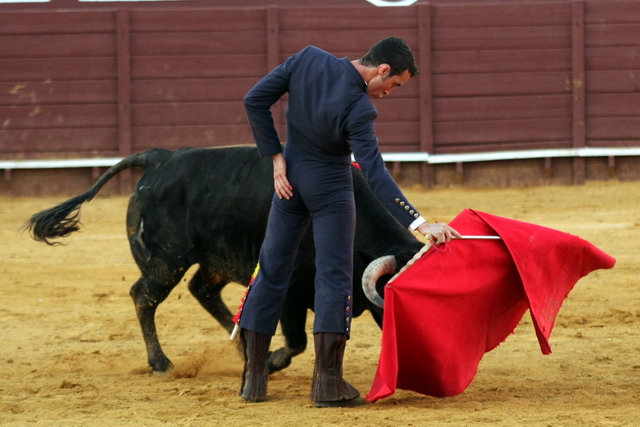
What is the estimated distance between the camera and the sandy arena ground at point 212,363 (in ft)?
9.80

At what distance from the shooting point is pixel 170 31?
396 inches

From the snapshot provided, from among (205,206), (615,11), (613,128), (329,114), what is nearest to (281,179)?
(329,114)

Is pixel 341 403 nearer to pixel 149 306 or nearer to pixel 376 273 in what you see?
pixel 376 273

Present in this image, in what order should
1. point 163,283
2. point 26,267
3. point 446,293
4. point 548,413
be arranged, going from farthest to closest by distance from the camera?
point 26,267 < point 163,283 < point 446,293 < point 548,413

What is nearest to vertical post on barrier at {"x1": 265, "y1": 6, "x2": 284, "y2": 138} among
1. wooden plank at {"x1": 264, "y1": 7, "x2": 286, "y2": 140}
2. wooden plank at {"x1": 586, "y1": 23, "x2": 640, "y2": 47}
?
wooden plank at {"x1": 264, "y1": 7, "x2": 286, "y2": 140}

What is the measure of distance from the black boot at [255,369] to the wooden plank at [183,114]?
22.8 ft

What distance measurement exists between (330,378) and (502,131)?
291 inches

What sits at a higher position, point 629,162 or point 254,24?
point 254,24

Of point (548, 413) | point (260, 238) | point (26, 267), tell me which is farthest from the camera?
point (26, 267)

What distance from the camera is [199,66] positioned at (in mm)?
10102

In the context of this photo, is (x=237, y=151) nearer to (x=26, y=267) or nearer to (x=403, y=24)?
(x=26, y=267)

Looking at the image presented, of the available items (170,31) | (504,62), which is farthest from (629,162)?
(170,31)

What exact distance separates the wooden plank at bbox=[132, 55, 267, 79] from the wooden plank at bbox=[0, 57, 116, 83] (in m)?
0.34

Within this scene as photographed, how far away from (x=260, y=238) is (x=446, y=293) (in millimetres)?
1133
